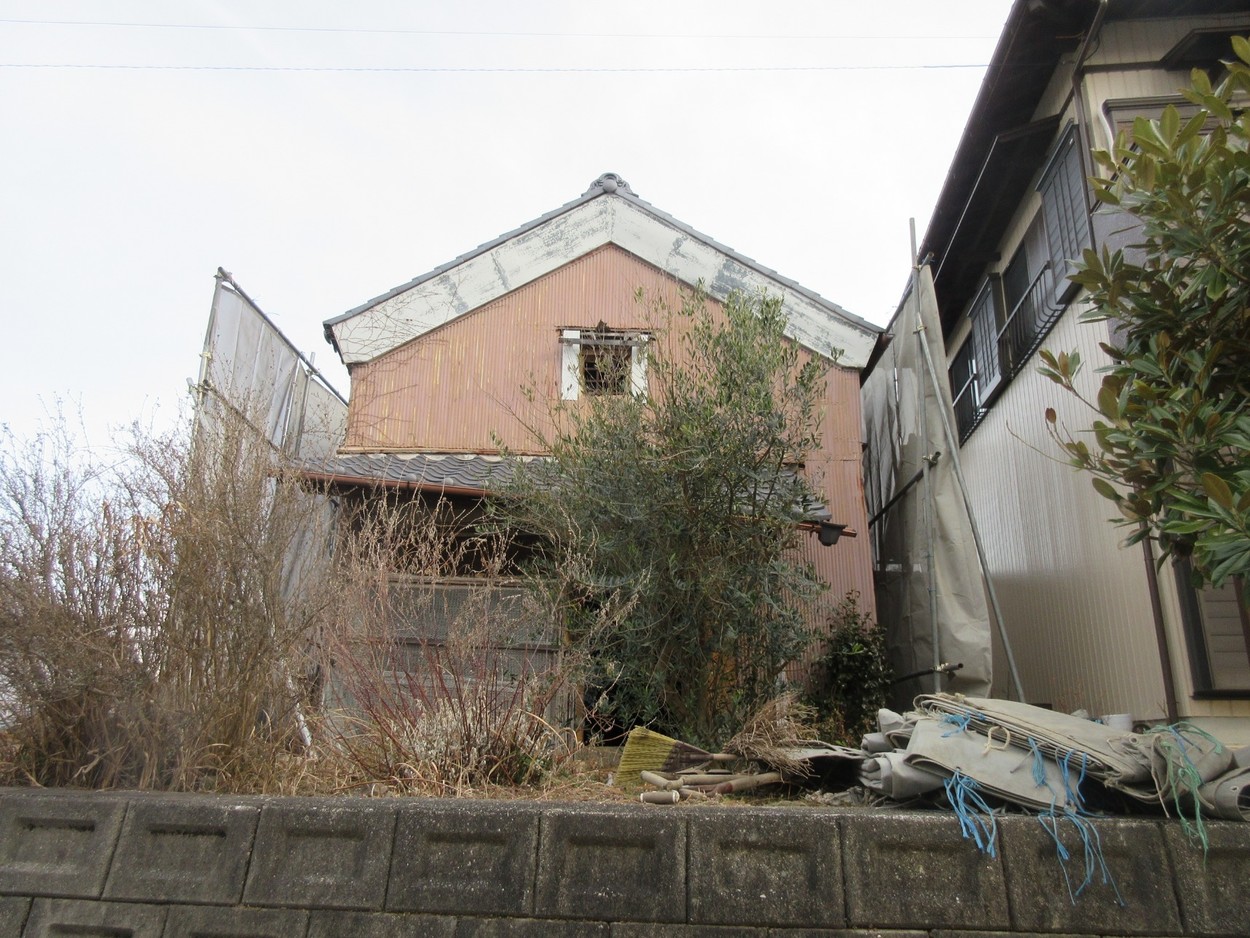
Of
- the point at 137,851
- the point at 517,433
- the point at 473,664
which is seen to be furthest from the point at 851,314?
the point at 137,851

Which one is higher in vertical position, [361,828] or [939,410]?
[939,410]

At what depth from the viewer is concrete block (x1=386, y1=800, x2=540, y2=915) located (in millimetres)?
3447

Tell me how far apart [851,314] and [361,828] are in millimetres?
7486

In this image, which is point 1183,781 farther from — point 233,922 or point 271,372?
point 271,372

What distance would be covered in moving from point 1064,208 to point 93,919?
7863 millimetres

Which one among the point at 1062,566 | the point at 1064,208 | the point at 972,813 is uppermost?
the point at 1064,208

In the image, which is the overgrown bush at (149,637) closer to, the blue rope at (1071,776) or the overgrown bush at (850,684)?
the blue rope at (1071,776)

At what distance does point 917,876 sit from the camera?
3328 mm

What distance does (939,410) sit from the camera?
25.2ft

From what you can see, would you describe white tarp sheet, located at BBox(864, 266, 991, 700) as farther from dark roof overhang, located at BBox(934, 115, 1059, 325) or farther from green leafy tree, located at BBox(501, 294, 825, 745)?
green leafy tree, located at BBox(501, 294, 825, 745)

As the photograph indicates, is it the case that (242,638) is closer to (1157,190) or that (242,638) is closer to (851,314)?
(1157,190)

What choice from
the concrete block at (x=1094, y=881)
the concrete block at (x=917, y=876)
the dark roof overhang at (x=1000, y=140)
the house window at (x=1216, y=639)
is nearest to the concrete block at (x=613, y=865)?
the concrete block at (x=917, y=876)

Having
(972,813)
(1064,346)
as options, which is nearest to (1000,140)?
(1064,346)

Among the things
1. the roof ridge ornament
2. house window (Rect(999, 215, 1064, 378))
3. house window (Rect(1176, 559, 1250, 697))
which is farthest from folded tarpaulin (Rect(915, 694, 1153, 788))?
the roof ridge ornament
